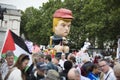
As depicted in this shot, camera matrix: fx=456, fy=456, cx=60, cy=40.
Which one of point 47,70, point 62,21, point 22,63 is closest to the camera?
point 22,63

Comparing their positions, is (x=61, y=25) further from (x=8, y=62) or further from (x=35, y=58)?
(x=8, y=62)

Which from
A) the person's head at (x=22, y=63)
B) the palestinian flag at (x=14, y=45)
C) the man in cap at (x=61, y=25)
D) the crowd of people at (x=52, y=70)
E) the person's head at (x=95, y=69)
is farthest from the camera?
the man in cap at (x=61, y=25)

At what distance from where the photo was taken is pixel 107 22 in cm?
4319

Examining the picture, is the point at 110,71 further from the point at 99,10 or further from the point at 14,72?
the point at 99,10

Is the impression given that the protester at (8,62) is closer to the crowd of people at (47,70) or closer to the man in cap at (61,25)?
the crowd of people at (47,70)

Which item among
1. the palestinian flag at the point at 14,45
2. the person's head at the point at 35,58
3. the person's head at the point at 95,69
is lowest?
the person's head at the point at 35,58

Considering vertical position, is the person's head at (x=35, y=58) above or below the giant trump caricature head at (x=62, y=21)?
below

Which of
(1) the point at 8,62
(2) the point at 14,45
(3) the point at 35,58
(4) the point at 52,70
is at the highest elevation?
(4) the point at 52,70

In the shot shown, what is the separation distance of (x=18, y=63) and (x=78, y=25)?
187 feet

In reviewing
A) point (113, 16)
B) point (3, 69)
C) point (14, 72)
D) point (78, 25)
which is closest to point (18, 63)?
point (14, 72)

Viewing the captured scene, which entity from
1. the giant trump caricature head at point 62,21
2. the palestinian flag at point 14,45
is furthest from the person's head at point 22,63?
the giant trump caricature head at point 62,21

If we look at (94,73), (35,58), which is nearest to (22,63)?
(94,73)

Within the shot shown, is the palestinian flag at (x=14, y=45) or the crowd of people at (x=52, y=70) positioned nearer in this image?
the crowd of people at (x=52, y=70)

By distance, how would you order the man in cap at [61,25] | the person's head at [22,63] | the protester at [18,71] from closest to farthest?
the protester at [18,71] < the person's head at [22,63] < the man in cap at [61,25]
